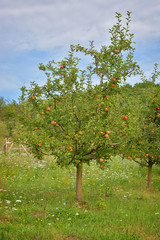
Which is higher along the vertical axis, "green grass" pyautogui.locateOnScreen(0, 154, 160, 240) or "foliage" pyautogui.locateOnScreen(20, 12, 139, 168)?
"foliage" pyautogui.locateOnScreen(20, 12, 139, 168)

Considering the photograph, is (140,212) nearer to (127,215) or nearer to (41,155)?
(127,215)

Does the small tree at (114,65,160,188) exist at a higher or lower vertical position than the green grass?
higher

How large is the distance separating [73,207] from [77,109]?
3240 mm

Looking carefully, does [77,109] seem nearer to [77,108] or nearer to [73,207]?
[77,108]

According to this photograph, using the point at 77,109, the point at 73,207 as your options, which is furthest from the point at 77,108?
the point at 73,207

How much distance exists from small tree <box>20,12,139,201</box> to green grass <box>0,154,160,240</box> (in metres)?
1.32

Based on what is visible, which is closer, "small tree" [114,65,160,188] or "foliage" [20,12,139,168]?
"foliage" [20,12,139,168]

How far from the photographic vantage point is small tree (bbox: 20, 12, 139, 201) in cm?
748

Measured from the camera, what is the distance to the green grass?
6.10 metres

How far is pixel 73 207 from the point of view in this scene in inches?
317

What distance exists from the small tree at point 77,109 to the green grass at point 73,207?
1.32 meters

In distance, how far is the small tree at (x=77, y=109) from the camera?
24.6 feet

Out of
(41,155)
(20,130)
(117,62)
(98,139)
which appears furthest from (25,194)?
(117,62)

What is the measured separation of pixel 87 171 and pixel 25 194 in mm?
5646
